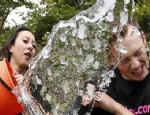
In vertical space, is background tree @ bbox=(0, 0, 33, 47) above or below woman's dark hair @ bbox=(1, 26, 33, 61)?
above

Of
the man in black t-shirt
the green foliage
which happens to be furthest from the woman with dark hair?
the green foliage

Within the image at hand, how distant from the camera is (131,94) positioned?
65.6 inches

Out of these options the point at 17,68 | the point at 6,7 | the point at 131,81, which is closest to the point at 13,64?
the point at 17,68

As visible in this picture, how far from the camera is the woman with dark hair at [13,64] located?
242 cm

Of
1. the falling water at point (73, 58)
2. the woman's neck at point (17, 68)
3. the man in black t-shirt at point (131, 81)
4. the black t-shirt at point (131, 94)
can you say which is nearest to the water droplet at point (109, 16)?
the falling water at point (73, 58)

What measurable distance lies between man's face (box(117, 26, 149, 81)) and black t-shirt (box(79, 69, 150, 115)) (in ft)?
0.09

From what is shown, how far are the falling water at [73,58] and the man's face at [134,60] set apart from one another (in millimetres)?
284

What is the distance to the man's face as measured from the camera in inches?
66.1

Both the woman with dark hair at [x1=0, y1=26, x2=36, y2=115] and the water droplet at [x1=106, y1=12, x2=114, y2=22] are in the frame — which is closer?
the water droplet at [x1=106, y1=12, x2=114, y2=22]

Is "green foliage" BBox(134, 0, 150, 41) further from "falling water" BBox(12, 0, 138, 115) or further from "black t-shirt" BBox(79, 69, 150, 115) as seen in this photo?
"falling water" BBox(12, 0, 138, 115)

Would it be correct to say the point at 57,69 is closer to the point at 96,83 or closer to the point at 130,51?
the point at 96,83

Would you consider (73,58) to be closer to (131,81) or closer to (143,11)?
(131,81)

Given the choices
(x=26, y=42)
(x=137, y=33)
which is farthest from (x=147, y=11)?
(x=137, y=33)

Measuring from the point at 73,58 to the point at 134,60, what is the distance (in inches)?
17.0
